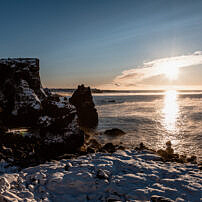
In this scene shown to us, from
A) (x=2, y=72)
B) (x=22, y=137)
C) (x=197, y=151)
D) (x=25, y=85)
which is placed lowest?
(x=197, y=151)

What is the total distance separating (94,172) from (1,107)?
33.9 feet

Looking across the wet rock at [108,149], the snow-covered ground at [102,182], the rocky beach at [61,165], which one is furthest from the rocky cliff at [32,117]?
the snow-covered ground at [102,182]

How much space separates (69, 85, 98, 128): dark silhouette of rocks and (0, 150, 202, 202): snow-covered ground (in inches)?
810

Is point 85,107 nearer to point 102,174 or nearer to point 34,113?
point 34,113

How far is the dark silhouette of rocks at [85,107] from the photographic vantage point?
94.0ft

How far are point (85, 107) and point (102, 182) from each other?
79.8ft

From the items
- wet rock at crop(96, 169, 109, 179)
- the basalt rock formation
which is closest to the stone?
wet rock at crop(96, 169, 109, 179)

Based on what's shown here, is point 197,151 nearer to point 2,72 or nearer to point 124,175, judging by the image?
point 124,175

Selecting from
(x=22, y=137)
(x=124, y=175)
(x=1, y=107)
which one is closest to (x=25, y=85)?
(x=1, y=107)

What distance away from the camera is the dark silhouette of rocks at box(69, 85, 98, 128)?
1128 inches

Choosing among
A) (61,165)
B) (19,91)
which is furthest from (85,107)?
(61,165)

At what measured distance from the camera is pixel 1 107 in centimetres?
1262

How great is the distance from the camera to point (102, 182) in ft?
19.5

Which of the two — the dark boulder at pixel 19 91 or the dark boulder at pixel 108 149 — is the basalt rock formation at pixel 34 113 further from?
the dark boulder at pixel 108 149
